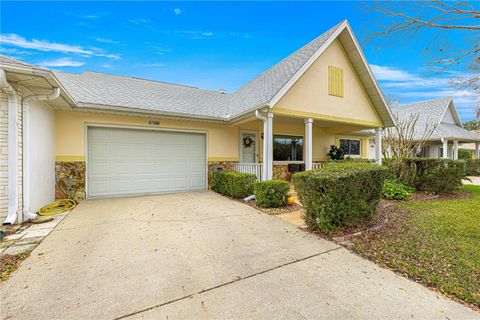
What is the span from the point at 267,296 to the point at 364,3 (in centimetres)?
463

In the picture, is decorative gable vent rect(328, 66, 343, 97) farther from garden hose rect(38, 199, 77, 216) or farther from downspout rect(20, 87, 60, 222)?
garden hose rect(38, 199, 77, 216)

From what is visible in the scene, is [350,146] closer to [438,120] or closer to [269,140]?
[269,140]

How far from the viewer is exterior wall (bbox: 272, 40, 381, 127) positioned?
8148 millimetres

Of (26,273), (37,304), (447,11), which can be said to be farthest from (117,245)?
(447,11)

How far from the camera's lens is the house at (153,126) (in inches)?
200

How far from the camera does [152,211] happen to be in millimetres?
6117

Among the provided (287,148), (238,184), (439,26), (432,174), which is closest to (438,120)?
(432,174)

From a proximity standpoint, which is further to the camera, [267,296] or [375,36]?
[375,36]

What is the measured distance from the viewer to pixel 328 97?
29.3 feet

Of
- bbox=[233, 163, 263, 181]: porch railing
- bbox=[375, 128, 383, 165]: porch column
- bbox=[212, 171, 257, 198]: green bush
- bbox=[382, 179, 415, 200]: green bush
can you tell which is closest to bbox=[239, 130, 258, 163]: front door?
bbox=[233, 163, 263, 181]: porch railing

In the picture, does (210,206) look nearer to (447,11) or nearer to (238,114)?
(238,114)

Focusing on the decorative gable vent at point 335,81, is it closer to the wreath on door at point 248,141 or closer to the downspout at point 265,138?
the downspout at point 265,138

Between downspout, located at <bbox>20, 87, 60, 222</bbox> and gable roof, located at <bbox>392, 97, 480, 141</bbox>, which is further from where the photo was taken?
gable roof, located at <bbox>392, 97, 480, 141</bbox>

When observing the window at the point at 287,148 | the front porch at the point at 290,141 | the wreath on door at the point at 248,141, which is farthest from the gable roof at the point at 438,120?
the wreath on door at the point at 248,141
